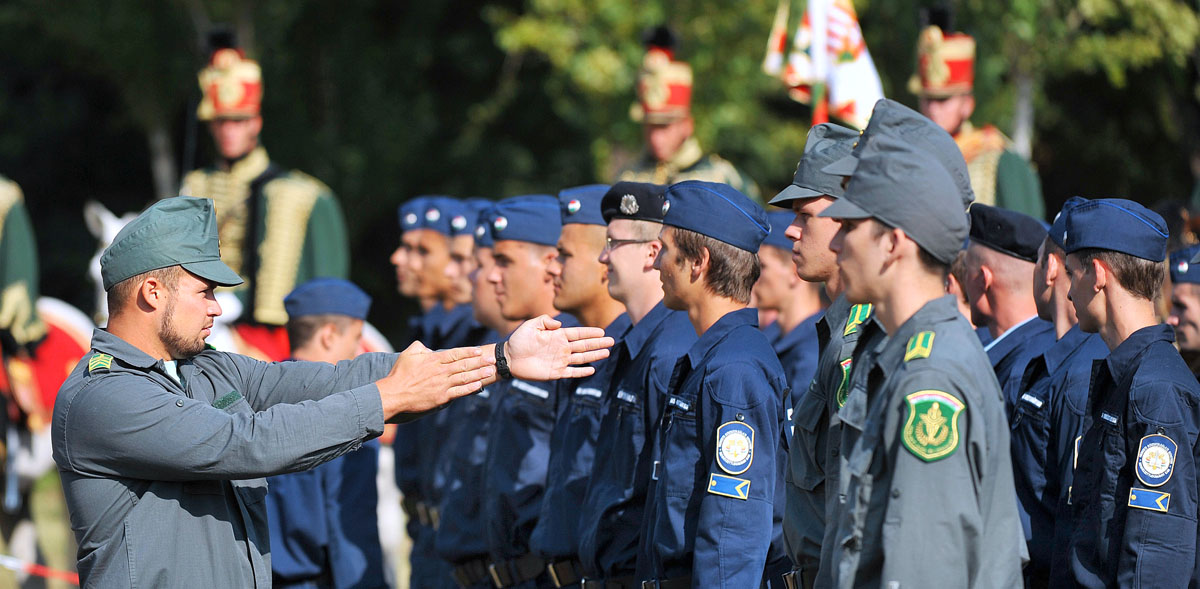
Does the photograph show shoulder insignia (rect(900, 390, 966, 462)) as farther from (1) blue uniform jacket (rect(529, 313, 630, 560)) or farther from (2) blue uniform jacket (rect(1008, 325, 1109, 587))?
(1) blue uniform jacket (rect(529, 313, 630, 560))

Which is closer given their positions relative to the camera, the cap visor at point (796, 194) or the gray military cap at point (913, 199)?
the gray military cap at point (913, 199)

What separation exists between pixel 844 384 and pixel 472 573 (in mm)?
2923

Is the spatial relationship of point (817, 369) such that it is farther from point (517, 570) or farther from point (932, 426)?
point (517, 570)

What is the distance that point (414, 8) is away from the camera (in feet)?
64.6

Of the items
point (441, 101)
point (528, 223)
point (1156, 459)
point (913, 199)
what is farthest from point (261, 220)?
point (441, 101)

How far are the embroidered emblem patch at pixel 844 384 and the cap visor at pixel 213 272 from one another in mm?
1732

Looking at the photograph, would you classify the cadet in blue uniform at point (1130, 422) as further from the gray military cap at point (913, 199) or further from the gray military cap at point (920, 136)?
the gray military cap at point (913, 199)

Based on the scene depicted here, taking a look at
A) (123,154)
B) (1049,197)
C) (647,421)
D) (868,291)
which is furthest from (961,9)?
(123,154)

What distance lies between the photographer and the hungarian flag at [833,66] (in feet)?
26.7

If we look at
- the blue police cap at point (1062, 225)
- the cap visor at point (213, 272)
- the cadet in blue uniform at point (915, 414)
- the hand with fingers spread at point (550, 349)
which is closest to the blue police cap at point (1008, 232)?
the blue police cap at point (1062, 225)

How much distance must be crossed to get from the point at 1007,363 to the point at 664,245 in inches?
57.8

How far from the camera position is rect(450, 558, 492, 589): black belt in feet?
21.2

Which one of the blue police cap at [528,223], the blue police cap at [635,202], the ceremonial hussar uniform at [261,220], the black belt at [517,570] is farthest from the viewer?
the ceremonial hussar uniform at [261,220]

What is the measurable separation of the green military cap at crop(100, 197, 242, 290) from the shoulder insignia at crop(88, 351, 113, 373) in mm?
214
